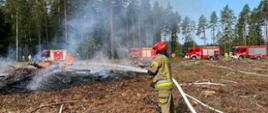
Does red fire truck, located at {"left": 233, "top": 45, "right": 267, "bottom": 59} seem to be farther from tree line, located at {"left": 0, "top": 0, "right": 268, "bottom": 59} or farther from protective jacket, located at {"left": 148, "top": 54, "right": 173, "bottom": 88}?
protective jacket, located at {"left": 148, "top": 54, "right": 173, "bottom": 88}

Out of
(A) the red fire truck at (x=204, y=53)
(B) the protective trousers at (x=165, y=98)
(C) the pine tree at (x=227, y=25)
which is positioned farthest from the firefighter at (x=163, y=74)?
(C) the pine tree at (x=227, y=25)

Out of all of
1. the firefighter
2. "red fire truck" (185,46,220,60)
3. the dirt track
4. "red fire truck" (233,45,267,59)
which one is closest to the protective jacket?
the firefighter

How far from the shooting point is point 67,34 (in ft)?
86.2

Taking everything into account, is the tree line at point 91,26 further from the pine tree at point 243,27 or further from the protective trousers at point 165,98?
the protective trousers at point 165,98

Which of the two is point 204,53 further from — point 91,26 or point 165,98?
point 165,98

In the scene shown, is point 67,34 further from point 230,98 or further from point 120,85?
point 230,98

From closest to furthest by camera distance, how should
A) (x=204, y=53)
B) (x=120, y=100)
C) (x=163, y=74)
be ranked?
(x=163, y=74), (x=120, y=100), (x=204, y=53)

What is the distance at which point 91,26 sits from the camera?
22656 mm

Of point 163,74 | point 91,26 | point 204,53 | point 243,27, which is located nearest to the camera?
point 163,74

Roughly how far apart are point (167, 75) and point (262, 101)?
12.0ft

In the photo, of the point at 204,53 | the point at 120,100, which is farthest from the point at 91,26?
the point at 204,53

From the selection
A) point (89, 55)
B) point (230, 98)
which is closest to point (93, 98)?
point (230, 98)

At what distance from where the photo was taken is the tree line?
23734 mm

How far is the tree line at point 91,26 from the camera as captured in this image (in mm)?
23734
